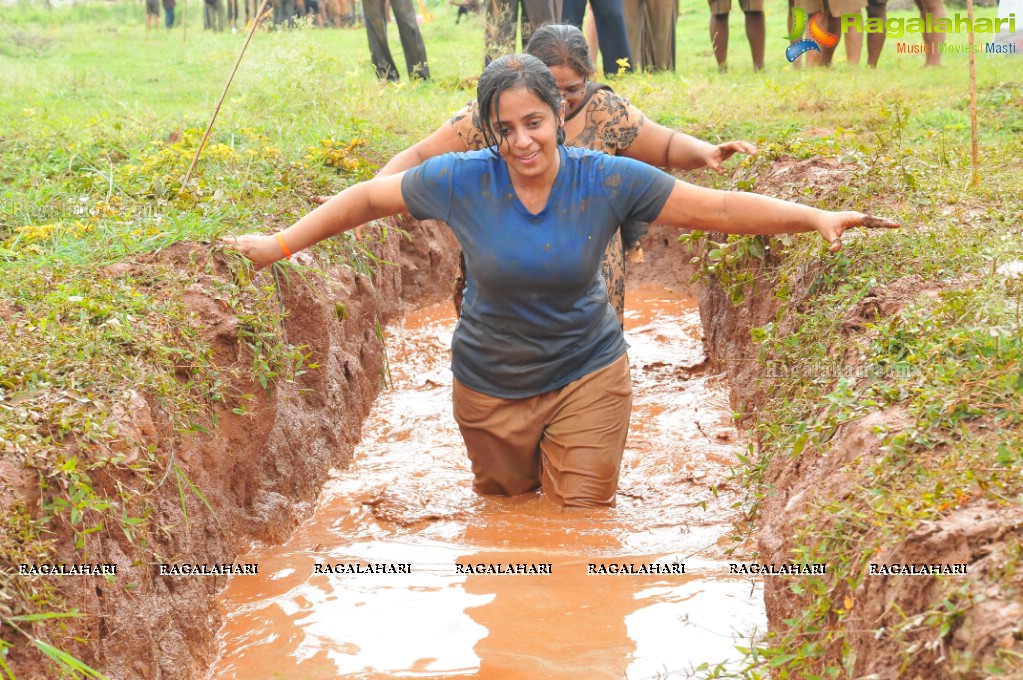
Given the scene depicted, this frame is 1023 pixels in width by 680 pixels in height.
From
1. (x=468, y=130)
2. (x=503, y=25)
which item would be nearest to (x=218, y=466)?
(x=468, y=130)

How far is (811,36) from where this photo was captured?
1127 cm

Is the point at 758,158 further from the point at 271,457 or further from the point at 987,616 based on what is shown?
the point at 987,616

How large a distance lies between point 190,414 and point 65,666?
129 cm

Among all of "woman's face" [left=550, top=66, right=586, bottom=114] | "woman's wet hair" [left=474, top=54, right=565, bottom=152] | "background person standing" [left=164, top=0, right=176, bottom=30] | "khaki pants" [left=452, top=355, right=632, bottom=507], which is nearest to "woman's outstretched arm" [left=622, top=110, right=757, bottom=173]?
"woman's face" [left=550, top=66, right=586, bottom=114]

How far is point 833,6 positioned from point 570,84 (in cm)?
730

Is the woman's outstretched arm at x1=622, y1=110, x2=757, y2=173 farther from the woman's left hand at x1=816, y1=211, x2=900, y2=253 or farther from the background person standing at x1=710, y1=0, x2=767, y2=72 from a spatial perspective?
the background person standing at x1=710, y1=0, x2=767, y2=72

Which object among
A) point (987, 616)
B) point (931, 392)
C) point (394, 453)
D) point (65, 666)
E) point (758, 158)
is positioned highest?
point (758, 158)

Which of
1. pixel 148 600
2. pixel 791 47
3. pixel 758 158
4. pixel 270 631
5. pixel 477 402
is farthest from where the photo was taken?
pixel 791 47

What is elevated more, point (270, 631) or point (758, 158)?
point (758, 158)

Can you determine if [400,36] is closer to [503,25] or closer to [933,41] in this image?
[503,25]

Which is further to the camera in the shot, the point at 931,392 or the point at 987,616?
the point at 931,392

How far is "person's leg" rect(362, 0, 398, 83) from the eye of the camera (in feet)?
37.1

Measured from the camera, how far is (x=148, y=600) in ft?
10.9

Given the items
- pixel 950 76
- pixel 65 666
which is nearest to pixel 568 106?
pixel 65 666
